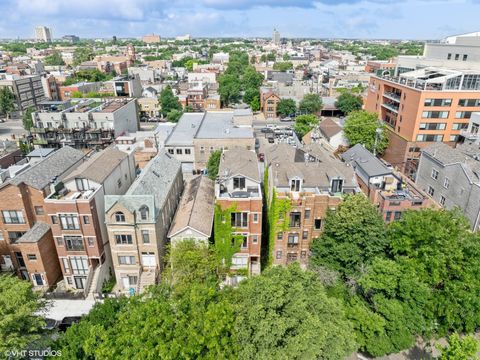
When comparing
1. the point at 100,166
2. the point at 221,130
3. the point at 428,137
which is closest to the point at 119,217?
the point at 100,166

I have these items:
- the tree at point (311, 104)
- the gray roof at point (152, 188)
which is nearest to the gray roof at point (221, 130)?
the gray roof at point (152, 188)

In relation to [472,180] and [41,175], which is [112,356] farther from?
[472,180]

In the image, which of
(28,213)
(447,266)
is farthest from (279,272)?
(28,213)

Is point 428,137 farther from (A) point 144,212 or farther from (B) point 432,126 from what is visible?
(A) point 144,212

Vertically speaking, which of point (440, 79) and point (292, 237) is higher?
point (440, 79)

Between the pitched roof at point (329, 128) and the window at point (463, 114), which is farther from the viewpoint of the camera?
the pitched roof at point (329, 128)

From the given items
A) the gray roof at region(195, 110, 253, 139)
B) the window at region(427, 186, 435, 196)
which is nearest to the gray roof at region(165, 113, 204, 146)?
the gray roof at region(195, 110, 253, 139)

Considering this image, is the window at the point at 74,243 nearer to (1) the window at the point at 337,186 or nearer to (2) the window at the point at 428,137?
(1) the window at the point at 337,186
